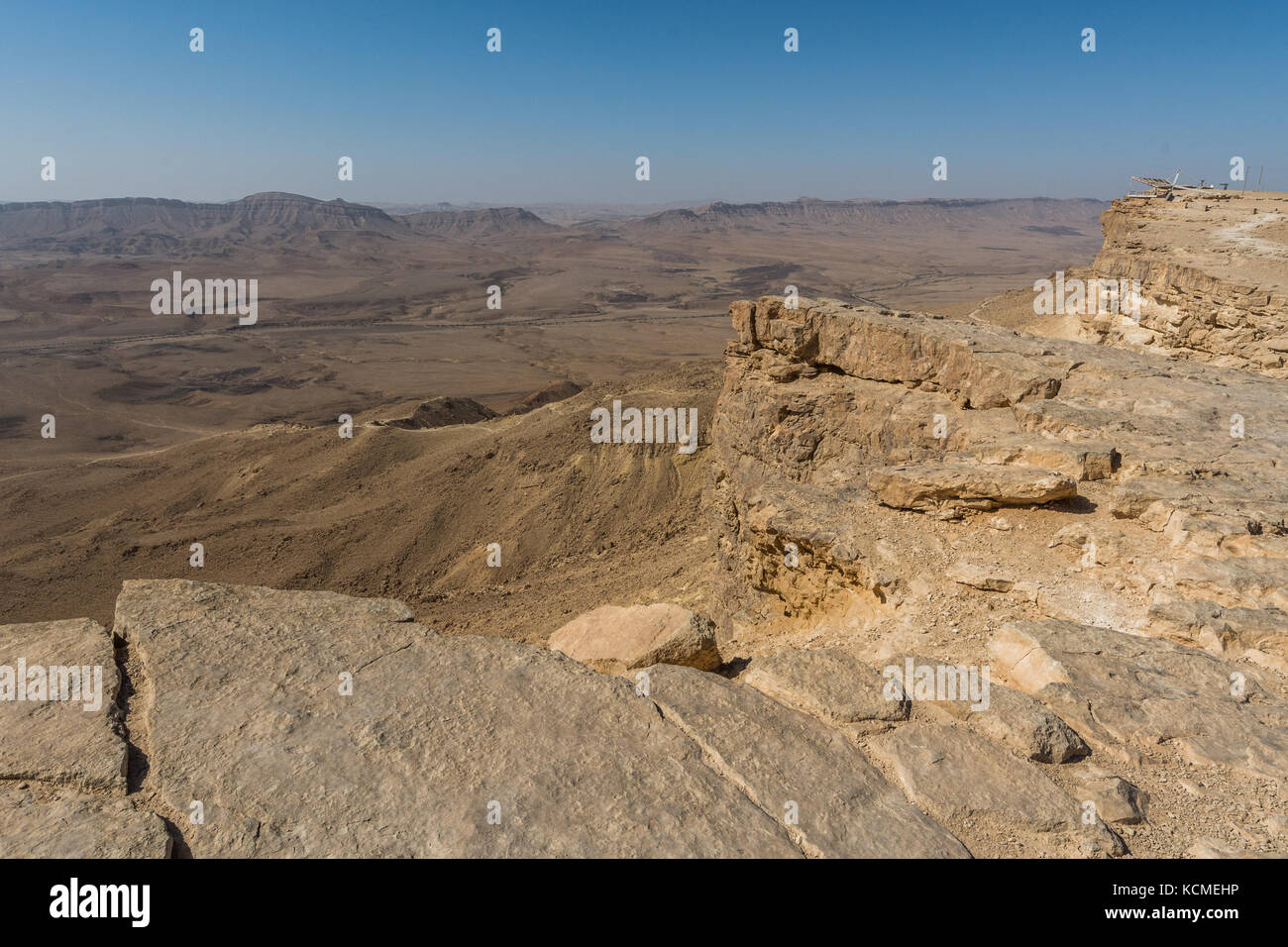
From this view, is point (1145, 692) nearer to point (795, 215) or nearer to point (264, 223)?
point (264, 223)

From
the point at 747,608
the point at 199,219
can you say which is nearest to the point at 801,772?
the point at 747,608

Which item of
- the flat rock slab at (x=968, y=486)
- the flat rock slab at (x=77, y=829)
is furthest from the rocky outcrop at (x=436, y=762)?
the flat rock slab at (x=968, y=486)

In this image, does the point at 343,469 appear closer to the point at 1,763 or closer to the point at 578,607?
the point at 578,607

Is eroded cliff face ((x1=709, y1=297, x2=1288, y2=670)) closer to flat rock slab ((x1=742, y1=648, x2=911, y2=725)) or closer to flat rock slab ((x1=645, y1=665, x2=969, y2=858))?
flat rock slab ((x1=742, y1=648, x2=911, y2=725))

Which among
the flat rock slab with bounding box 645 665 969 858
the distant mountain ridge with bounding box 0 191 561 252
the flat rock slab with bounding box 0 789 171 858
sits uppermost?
the distant mountain ridge with bounding box 0 191 561 252

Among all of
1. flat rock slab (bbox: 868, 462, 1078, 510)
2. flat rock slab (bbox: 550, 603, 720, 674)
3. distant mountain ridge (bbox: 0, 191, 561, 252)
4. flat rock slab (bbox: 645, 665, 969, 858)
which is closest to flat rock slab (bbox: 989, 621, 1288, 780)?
flat rock slab (bbox: 645, 665, 969, 858)

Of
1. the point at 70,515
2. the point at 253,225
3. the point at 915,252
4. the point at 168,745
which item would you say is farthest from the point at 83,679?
the point at 253,225
